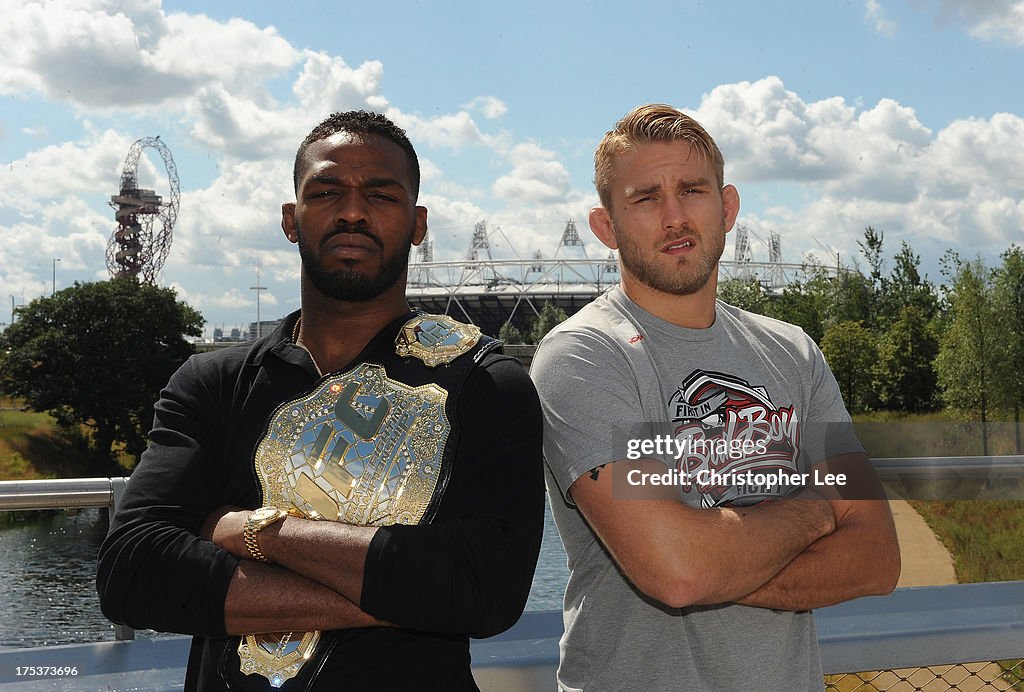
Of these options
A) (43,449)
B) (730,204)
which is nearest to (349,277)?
(730,204)

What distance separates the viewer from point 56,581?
79.3ft

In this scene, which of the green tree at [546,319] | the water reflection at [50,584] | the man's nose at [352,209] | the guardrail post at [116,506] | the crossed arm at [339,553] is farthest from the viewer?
the green tree at [546,319]

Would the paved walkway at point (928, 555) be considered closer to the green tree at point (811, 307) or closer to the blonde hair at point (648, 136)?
the blonde hair at point (648, 136)

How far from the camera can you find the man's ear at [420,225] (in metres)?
2.09

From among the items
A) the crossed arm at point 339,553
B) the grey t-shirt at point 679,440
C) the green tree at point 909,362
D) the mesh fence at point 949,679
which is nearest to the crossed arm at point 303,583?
the crossed arm at point 339,553

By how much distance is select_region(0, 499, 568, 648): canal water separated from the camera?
14506 millimetres

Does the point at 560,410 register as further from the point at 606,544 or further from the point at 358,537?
Answer: the point at 358,537

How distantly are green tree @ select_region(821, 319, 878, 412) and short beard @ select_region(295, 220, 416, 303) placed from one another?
129ft

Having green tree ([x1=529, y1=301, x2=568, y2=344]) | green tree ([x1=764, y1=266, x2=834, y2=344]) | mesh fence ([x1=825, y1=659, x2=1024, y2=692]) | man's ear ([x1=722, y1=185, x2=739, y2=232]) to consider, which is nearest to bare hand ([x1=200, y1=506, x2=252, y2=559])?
man's ear ([x1=722, y1=185, x2=739, y2=232])

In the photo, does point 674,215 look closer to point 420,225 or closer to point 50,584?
point 420,225

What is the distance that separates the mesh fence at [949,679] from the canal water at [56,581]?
183 inches

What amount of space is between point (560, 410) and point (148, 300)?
45.1 meters

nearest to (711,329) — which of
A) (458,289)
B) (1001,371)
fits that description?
(1001,371)

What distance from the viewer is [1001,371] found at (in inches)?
1214
